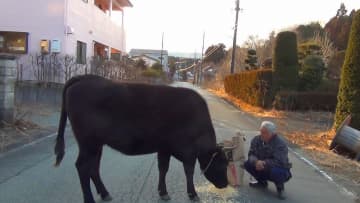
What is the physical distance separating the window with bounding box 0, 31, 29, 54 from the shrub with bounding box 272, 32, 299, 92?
12.6 m

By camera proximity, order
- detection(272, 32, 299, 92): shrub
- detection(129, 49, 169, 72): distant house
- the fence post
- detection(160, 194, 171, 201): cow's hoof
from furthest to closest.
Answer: detection(129, 49, 169, 72): distant house < detection(272, 32, 299, 92): shrub < the fence post < detection(160, 194, 171, 201): cow's hoof

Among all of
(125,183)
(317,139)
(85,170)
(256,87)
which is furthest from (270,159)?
(256,87)

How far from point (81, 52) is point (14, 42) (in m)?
4.61

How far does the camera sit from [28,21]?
22.9 metres

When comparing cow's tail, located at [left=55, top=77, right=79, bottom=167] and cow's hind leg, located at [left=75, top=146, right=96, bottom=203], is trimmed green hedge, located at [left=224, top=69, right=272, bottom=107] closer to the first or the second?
cow's tail, located at [left=55, top=77, right=79, bottom=167]

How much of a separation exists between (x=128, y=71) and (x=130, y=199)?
88.1ft

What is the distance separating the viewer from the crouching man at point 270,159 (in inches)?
291

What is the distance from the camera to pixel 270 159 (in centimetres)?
750

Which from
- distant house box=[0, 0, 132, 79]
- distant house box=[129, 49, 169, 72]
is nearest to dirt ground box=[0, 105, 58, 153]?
distant house box=[0, 0, 132, 79]

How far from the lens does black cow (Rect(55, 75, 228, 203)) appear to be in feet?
20.7

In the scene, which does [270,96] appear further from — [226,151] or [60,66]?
[226,151]

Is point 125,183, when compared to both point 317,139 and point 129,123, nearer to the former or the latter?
point 129,123

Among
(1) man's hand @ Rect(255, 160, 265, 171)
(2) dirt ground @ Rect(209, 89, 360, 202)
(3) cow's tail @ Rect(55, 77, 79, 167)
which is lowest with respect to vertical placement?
(2) dirt ground @ Rect(209, 89, 360, 202)

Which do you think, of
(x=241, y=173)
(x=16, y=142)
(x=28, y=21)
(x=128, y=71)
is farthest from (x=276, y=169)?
(x=128, y=71)
